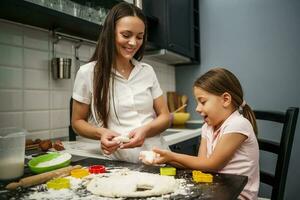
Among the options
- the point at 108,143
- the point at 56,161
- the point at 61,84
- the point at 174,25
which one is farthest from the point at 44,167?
the point at 174,25

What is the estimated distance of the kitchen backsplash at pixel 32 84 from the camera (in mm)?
1237

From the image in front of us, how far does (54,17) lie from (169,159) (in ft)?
2.63

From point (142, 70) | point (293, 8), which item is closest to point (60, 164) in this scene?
point (142, 70)

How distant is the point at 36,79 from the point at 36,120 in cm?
20

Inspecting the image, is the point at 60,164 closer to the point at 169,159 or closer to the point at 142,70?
the point at 169,159

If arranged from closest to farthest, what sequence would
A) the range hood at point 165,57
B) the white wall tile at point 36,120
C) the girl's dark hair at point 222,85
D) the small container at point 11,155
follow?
the small container at point 11,155 < the girl's dark hair at point 222,85 < the white wall tile at point 36,120 < the range hood at point 165,57

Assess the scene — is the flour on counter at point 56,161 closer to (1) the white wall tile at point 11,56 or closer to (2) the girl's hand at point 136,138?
(2) the girl's hand at point 136,138

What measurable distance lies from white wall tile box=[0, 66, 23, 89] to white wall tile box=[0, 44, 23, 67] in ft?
0.09

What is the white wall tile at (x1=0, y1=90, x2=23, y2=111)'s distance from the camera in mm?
1212

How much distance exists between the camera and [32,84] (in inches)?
53.0

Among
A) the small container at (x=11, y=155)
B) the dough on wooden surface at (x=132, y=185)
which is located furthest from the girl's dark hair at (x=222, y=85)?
the small container at (x=11, y=155)

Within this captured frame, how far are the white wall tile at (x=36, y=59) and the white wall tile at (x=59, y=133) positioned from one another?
330mm

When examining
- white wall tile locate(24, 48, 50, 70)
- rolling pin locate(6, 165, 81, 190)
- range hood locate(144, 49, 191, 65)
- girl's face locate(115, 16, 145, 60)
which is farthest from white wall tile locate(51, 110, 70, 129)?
range hood locate(144, 49, 191, 65)

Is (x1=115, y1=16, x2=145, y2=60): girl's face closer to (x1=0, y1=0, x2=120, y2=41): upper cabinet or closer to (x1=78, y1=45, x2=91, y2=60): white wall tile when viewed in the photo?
(x1=0, y1=0, x2=120, y2=41): upper cabinet
